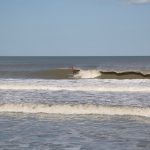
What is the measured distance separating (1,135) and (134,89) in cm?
1925

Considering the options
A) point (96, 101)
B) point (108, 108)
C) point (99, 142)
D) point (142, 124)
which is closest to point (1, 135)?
point (99, 142)

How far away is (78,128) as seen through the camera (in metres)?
18.3

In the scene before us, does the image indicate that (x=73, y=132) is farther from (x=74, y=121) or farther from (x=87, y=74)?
(x=87, y=74)

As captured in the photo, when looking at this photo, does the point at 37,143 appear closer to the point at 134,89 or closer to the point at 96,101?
the point at 96,101

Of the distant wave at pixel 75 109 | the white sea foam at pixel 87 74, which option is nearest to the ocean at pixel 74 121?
the distant wave at pixel 75 109

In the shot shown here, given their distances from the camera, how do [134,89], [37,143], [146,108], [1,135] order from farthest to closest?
[134,89]
[146,108]
[1,135]
[37,143]

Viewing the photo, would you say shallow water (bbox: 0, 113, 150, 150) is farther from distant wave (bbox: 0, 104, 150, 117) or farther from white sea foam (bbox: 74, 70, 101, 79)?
white sea foam (bbox: 74, 70, 101, 79)

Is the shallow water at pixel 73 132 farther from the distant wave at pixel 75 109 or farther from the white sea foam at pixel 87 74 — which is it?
the white sea foam at pixel 87 74

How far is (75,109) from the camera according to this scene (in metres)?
23.9

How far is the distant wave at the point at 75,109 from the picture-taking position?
22.7 meters

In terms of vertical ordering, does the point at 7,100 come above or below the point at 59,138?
above

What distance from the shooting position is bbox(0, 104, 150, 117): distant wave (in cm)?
2273

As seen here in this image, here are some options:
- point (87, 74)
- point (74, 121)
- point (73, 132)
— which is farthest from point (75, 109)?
point (87, 74)

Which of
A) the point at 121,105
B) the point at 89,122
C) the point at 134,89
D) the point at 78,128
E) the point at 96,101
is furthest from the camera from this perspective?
the point at 134,89
